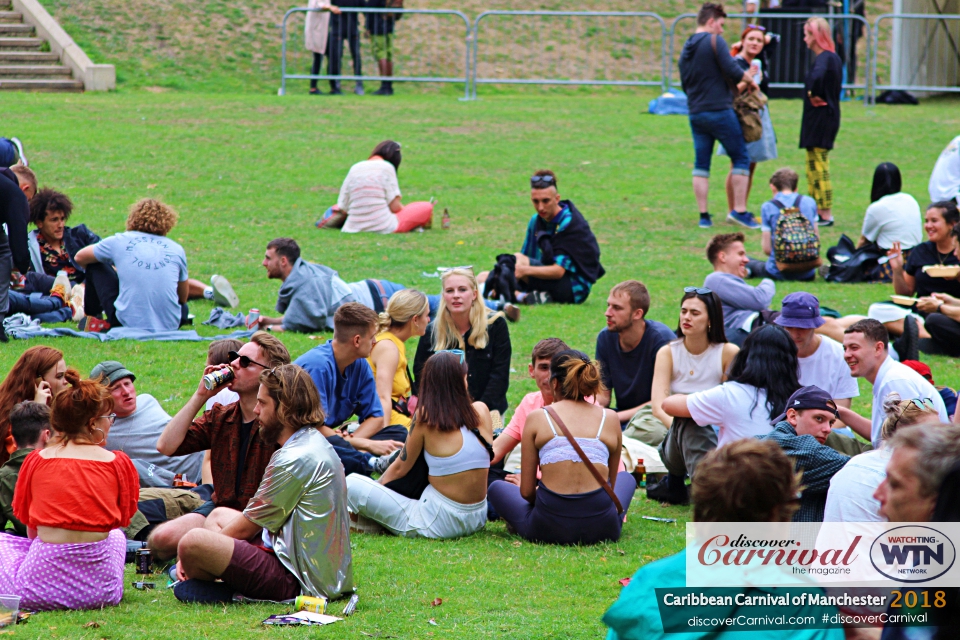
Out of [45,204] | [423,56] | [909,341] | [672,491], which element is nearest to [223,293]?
[45,204]

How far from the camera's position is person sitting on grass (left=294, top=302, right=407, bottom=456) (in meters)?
7.27

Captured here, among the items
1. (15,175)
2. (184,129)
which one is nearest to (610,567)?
(15,175)

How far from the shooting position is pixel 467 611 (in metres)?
5.07

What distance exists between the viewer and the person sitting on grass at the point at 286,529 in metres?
5.03

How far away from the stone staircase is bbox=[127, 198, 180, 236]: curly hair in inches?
476

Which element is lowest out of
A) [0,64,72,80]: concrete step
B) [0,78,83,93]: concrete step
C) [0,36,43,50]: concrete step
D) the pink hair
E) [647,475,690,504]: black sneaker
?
[647,475,690,504]: black sneaker

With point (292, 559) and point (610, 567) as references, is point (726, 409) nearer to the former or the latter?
point (610, 567)

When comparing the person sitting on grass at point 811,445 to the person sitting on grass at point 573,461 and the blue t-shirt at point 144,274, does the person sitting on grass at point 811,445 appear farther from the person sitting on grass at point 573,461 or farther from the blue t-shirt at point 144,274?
the blue t-shirt at point 144,274

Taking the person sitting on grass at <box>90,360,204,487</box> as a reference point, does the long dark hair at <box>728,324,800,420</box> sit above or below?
above

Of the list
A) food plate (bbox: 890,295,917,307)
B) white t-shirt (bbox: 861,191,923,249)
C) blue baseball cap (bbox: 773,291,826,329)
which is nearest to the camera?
blue baseball cap (bbox: 773,291,826,329)

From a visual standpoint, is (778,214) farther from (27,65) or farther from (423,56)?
(27,65)

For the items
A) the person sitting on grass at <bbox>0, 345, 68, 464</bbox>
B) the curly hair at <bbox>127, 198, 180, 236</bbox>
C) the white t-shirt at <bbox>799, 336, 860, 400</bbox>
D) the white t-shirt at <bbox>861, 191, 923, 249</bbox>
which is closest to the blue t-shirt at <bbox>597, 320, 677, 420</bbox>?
the white t-shirt at <bbox>799, 336, 860, 400</bbox>

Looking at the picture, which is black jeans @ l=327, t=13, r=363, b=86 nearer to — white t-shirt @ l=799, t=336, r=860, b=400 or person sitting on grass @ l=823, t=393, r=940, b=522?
white t-shirt @ l=799, t=336, r=860, b=400

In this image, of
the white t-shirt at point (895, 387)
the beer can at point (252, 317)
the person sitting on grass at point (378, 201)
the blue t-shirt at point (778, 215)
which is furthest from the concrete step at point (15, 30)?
the white t-shirt at point (895, 387)
